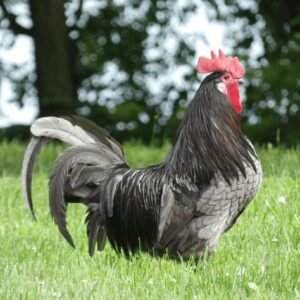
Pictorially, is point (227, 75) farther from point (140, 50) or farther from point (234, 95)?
point (140, 50)

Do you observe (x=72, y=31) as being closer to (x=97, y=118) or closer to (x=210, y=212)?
(x=97, y=118)

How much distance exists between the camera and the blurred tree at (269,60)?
13.4 meters

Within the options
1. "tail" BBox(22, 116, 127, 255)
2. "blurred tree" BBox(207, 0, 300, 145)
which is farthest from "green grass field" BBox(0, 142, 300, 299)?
"blurred tree" BBox(207, 0, 300, 145)

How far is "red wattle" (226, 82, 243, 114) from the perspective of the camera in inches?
212

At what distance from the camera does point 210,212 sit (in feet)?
16.8

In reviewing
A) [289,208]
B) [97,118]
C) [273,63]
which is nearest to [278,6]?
[273,63]

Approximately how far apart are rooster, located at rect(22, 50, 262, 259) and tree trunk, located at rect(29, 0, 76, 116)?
914 cm

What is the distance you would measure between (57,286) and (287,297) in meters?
1.30

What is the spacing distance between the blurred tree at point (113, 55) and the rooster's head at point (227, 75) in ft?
32.5

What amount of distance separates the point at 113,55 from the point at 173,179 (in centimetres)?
1129

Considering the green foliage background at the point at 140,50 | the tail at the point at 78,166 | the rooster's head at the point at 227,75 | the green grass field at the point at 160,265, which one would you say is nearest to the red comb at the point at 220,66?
the rooster's head at the point at 227,75

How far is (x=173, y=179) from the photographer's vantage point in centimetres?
540

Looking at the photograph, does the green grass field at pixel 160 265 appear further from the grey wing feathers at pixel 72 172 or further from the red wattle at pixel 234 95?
the red wattle at pixel 234 95

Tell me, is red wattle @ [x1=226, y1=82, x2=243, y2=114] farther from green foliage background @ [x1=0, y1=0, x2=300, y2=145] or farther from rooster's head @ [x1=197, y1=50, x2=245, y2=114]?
green foliage background @ [x1=0, y1=0, x2=300, y2=145]
